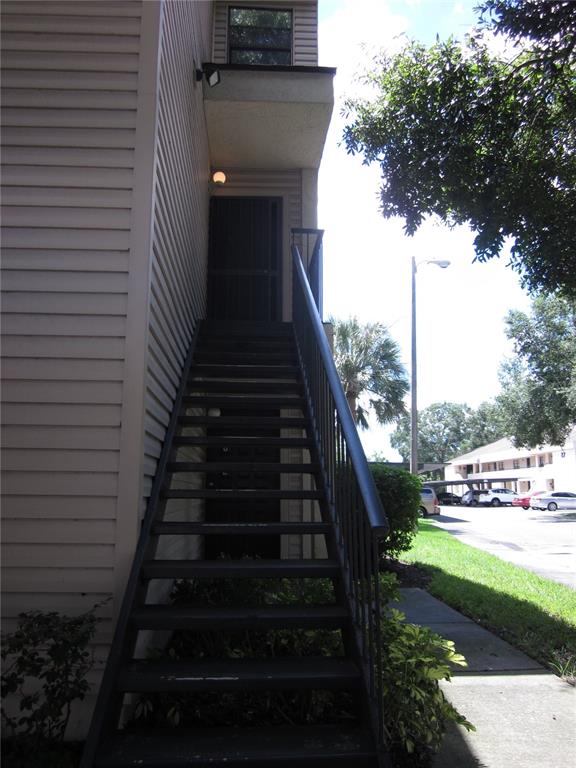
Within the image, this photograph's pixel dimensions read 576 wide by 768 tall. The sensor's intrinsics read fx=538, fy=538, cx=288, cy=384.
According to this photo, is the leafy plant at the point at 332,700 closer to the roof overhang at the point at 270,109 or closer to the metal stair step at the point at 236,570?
the metal stair step at the point at 236,570

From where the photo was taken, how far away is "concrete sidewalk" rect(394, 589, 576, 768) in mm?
2705

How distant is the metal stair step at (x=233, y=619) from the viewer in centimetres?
259

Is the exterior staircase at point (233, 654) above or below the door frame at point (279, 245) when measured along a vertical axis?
below

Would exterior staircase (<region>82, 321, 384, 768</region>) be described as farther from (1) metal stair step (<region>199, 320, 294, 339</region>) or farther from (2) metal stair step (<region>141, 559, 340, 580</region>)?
(1) metal stair step (<region>199, 320, 294, 339</region>)

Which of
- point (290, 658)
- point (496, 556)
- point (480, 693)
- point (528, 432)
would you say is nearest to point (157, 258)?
point (290, 658)

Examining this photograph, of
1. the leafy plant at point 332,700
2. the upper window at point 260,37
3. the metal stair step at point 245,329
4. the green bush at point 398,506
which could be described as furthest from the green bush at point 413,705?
the upper window at point 260,37

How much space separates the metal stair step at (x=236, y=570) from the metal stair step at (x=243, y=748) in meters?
0.71

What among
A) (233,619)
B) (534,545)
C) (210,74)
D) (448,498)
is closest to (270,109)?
(210,74)

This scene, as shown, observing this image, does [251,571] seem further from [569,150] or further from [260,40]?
[260,40]

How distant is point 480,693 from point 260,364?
3.11 m

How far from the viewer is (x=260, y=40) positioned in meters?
7.03

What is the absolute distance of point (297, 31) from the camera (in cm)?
689

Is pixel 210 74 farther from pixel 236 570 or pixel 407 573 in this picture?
pixel 407 573

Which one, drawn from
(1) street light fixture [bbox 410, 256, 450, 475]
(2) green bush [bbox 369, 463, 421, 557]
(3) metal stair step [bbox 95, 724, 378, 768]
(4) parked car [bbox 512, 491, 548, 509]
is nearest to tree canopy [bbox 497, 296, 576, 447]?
(4) parked car [bbox 512, 491, 548, 509]
